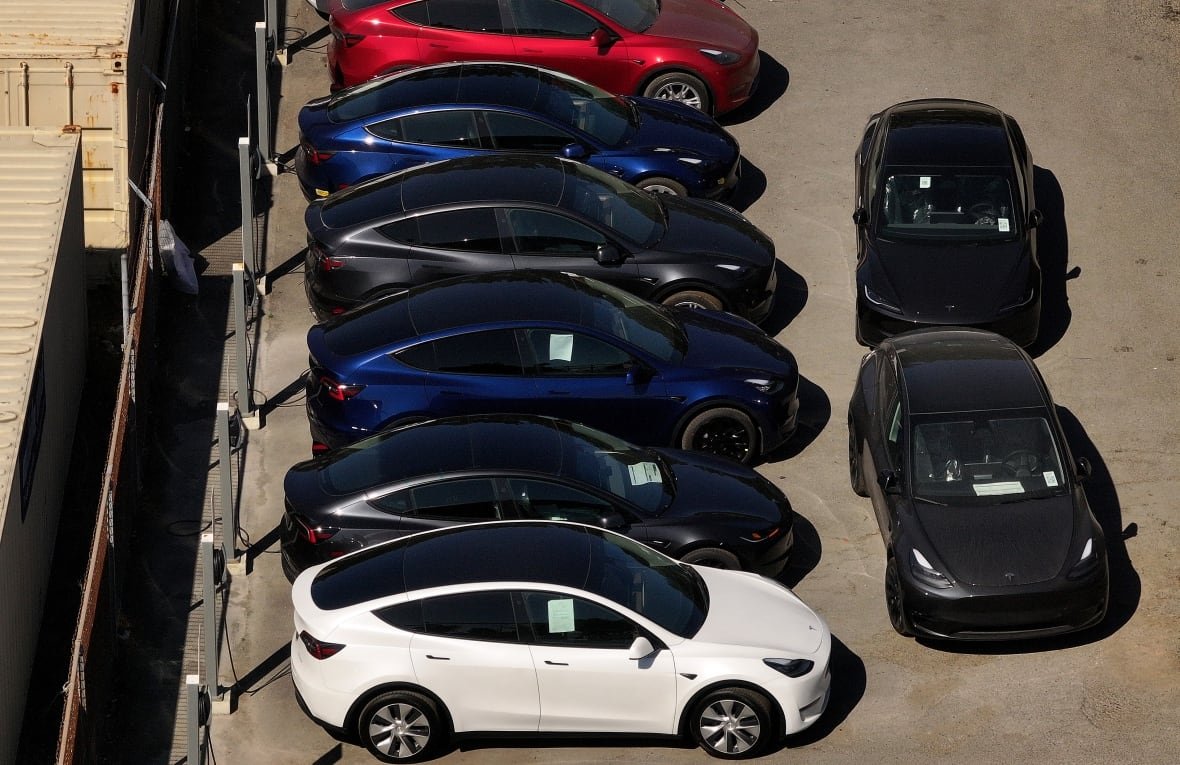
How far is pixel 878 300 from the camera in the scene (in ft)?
51.5

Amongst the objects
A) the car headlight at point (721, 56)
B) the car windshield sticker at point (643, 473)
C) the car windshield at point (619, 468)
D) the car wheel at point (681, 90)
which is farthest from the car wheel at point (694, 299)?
the car headlight at point (721, 56)

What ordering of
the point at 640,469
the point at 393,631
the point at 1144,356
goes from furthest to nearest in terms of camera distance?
the point at 1144,356, the point at 640,469, the point at 393,631

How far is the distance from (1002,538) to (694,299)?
415 centimetres

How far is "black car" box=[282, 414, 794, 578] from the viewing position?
1241cm

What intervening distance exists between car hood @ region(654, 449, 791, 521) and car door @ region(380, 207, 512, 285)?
287 cm

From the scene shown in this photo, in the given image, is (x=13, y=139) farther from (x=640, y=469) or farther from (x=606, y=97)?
(x=640, y=469)

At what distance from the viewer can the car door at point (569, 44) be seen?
18.8m

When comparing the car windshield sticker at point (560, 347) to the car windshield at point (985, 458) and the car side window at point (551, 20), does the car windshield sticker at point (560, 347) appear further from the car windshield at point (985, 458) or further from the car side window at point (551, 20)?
the car side window at point (551, 20)

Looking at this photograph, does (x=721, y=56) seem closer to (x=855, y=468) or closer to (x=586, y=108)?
(x=586, y=108)

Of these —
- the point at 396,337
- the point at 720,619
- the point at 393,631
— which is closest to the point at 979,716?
the point at 720,619

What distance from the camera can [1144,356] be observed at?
16.2 metres

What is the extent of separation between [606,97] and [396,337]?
4937mm

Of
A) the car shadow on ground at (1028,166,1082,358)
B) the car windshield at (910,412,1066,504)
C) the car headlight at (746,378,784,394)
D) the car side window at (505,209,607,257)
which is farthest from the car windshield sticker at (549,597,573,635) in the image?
the car shadow on ground at (1028,166,1082,358)

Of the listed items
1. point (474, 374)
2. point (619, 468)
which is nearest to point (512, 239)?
point (474, 374)
